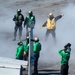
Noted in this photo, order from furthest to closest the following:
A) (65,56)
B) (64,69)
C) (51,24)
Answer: (51,24) → (64,69) → (65,56)

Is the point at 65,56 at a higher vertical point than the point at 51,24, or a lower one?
lower

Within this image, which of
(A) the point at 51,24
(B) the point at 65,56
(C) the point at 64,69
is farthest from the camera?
(A) the point at 51,24

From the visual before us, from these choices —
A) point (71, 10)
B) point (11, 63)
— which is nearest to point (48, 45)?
point (71, 10)

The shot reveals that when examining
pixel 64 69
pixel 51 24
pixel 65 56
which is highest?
pixel 51 24

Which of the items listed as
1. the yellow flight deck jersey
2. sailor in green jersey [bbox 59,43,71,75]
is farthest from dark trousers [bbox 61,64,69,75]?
the yellow flight deck jersey

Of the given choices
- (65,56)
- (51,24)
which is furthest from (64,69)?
(51,24)

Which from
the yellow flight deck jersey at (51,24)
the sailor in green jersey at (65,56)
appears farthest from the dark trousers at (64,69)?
the yellow flight deck jersey at (51,24)

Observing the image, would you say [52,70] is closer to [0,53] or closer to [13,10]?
[0,53]

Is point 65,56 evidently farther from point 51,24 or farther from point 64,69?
point 51,24

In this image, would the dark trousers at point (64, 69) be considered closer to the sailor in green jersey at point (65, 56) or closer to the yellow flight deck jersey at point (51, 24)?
the sailor in green jersey at point (65, 56)

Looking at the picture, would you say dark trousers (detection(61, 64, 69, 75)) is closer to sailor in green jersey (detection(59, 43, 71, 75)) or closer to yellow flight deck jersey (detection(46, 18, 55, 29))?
sailor in green jersey (detection(59, 43, 71, 75))

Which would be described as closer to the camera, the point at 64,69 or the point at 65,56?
the point at 65,56

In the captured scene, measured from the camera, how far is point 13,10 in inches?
1318

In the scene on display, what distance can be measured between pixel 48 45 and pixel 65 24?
4.63 meters
